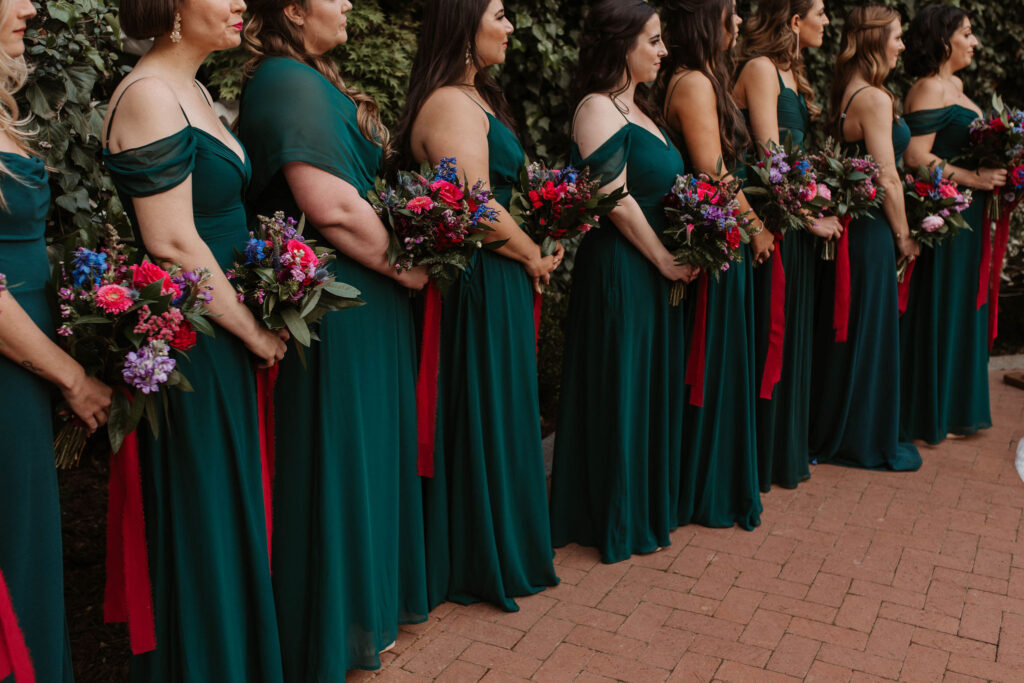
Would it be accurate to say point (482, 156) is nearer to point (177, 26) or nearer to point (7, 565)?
point (177, 26)

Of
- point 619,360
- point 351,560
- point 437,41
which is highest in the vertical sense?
point 437,41

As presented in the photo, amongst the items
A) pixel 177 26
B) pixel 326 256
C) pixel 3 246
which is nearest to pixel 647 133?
pixel 326 256

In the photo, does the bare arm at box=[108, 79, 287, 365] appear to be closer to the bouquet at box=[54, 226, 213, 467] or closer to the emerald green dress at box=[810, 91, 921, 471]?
the bouquet at box=[54, 226, 213, 467]

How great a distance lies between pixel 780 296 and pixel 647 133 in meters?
1.35

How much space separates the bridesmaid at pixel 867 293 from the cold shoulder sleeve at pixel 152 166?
4169 mm

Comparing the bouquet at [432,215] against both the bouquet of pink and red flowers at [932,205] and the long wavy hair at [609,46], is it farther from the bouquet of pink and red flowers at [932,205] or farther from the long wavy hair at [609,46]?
the bouquet of pink and red flowers at [932,205]

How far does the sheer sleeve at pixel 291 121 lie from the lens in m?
2.98

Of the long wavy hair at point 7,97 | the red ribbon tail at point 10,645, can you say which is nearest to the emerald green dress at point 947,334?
the long wavy hair at point 7,97

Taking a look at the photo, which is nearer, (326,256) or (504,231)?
(326,256)

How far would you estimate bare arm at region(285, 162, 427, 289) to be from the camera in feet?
9.92

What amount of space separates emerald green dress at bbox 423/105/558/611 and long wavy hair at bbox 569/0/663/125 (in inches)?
29.7

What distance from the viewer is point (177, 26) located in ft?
8.83

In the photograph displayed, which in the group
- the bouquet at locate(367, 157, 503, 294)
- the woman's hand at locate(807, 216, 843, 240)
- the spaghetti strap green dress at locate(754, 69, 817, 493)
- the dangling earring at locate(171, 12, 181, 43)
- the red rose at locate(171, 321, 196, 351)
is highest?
the dangling earring at locate(171, 12, 181, 43)

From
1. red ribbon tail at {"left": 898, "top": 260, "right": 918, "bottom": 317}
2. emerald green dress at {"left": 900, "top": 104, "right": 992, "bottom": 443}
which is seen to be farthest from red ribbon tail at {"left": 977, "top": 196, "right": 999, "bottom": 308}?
red ribbon tail at {"left": 898, "top": 260, "right": 918, "bottom": 317}
